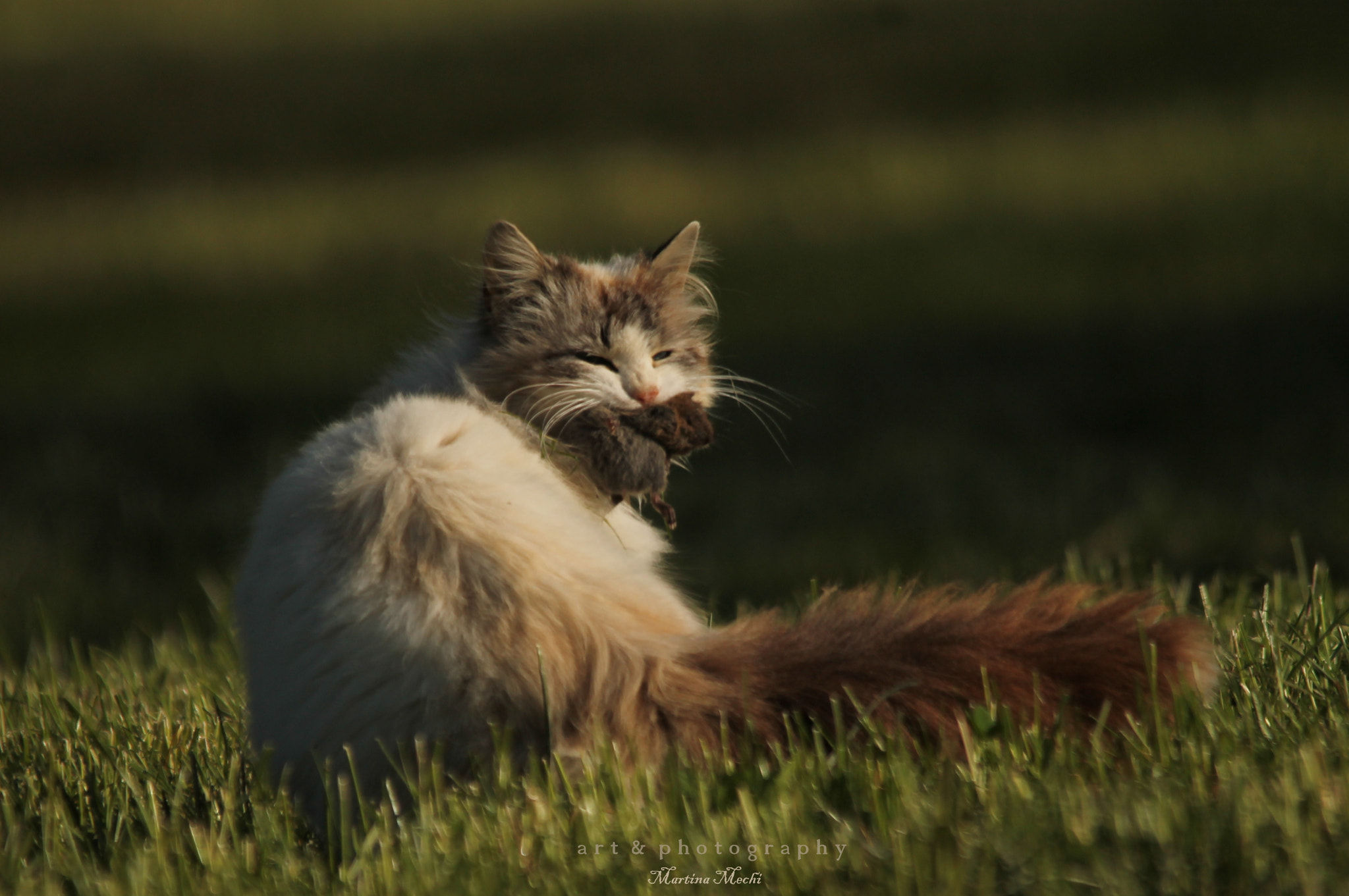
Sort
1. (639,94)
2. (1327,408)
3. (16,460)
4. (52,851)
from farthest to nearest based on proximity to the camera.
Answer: (639,94), (16,460), (1327,408), (52,851)

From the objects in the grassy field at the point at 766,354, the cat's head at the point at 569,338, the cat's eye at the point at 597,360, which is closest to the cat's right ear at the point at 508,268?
the cat's head at the point at 569,338

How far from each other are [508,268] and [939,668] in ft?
4.74

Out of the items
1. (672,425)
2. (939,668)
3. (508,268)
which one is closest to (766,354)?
(508,268)

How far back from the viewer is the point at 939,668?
2.30m

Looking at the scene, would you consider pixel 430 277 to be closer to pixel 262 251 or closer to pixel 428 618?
pixel 262 251

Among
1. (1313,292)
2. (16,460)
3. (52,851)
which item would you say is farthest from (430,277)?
(52,851)

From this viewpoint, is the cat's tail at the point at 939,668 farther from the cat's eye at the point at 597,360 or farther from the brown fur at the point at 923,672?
the cat's eye at the point at 597,360

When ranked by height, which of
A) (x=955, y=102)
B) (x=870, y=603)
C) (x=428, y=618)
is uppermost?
(x=955, y=102)

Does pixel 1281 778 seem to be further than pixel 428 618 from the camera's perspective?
No

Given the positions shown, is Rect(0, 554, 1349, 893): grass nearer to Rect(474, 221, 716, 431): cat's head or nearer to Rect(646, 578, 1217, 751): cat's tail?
Rect(646, 578, 1217, 751): cat's tail

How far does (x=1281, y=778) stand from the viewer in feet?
6.58

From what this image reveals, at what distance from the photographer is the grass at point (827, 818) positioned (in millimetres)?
1834

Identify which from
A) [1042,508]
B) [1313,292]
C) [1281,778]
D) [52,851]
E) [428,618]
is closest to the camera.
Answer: [1281,778]

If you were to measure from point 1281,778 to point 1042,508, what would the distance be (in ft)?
13.2
